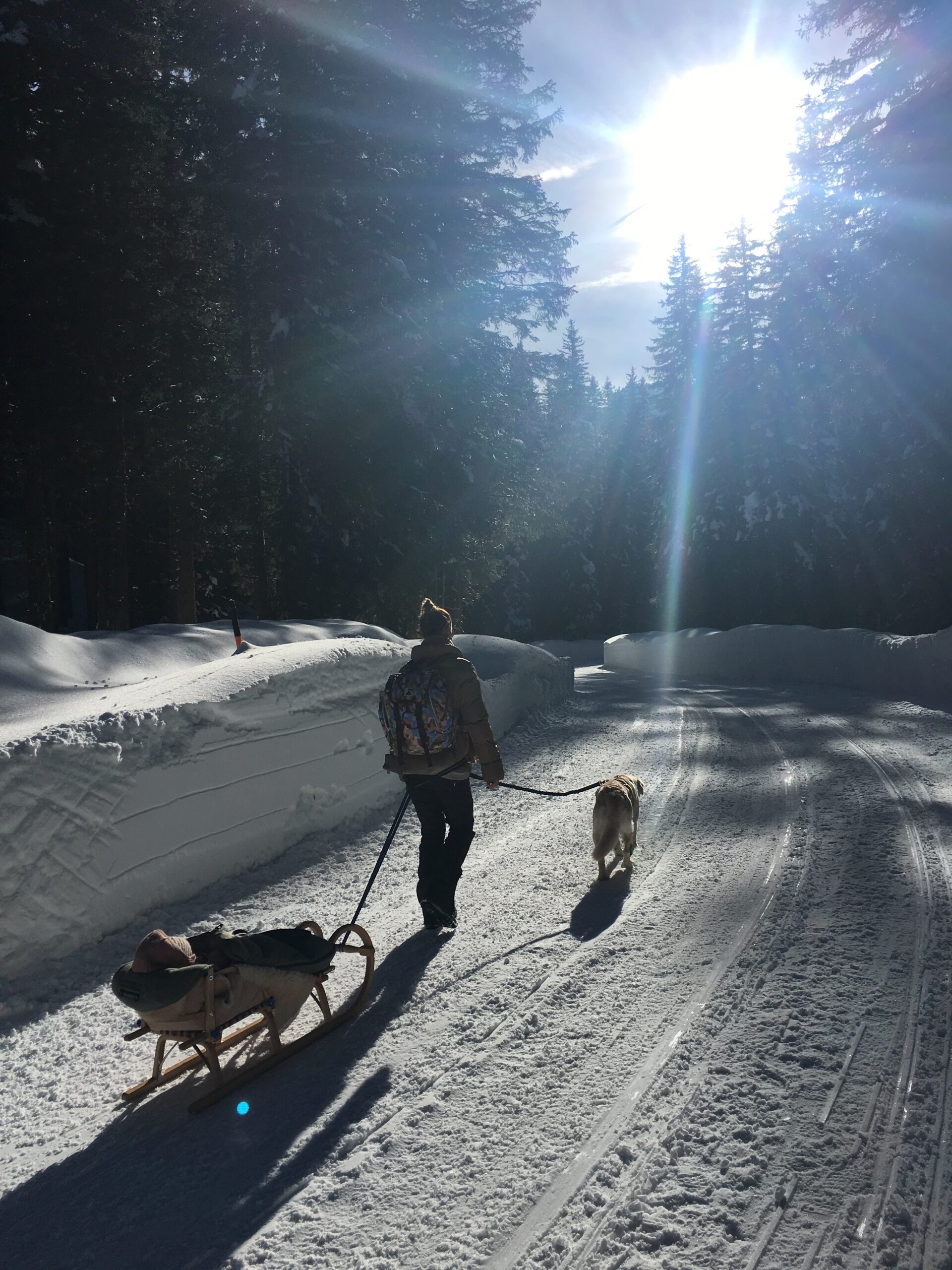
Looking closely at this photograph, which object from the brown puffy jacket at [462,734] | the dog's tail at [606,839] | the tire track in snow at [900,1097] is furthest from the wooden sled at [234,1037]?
the tire track in snow at [900,1097]

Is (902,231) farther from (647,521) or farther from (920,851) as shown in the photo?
(647,521)

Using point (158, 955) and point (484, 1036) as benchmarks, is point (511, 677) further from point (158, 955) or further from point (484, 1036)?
point (158, 955)

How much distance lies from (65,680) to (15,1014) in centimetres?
295

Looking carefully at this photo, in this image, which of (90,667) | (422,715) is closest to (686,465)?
(90,667)

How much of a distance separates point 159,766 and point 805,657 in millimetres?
16865

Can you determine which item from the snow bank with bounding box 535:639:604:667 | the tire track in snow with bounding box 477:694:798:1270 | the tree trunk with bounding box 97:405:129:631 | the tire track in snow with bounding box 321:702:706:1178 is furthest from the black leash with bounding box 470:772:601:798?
the snow bank with bounding box 535:639:604:667

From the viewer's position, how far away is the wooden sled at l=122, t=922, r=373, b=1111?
3.06m

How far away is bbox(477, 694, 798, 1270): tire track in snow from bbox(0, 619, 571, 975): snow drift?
123 inches

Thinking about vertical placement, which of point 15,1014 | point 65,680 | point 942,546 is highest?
point 942,546

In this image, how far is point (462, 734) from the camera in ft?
15.0

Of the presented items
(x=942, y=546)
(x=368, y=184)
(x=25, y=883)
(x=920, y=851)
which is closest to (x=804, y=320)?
(x=942, y=546)

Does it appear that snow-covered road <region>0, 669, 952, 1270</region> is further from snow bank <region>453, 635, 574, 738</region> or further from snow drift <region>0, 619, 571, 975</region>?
snow bank <region>453, 635, 574, 738</region>

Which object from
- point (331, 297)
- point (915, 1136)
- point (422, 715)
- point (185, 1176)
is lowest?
point (185, 1176)

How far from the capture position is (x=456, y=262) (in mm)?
20656
